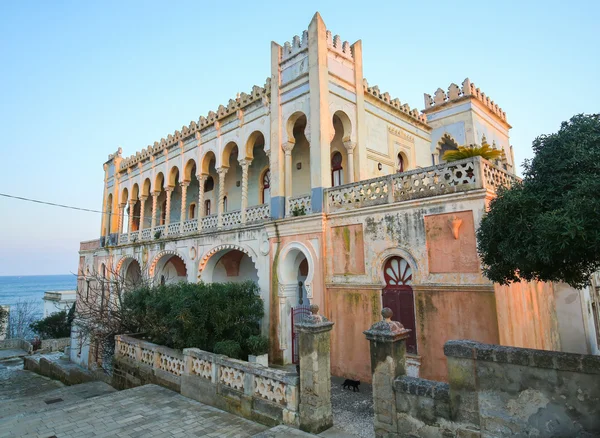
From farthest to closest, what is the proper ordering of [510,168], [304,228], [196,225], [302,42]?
[510,168] → [196,225] → [302,42] → [304,228]

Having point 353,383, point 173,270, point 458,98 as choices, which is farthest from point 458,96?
point 173,270

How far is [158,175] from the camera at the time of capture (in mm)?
20656

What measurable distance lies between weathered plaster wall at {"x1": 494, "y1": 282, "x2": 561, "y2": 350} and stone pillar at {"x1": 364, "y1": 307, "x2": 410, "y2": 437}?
3.16 meters

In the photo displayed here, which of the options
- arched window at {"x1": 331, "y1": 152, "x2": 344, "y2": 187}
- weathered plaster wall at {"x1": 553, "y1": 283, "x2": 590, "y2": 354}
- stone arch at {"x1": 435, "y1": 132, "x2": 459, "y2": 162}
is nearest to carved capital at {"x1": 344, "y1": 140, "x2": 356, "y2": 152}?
arched window at {"x1": 331, "y1": 152, "x2": 344, "y2": 187}

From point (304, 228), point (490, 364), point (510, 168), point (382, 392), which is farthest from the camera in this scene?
point (510, 168)

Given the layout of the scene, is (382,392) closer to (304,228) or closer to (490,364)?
(490,364)

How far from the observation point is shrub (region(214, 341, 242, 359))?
9359 millimetres

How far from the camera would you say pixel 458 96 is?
1614 centimetres

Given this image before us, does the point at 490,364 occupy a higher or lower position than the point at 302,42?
lower

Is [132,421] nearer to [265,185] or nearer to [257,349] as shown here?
[257,349]

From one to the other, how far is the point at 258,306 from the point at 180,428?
575 cm

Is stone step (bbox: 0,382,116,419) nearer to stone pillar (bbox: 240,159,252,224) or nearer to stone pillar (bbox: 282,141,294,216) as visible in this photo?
stone pillar (bbox: 240,159,252,224)

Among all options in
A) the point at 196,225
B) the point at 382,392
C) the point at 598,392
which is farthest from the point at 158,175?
the point at 598,392

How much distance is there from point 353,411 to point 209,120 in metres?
13.7
